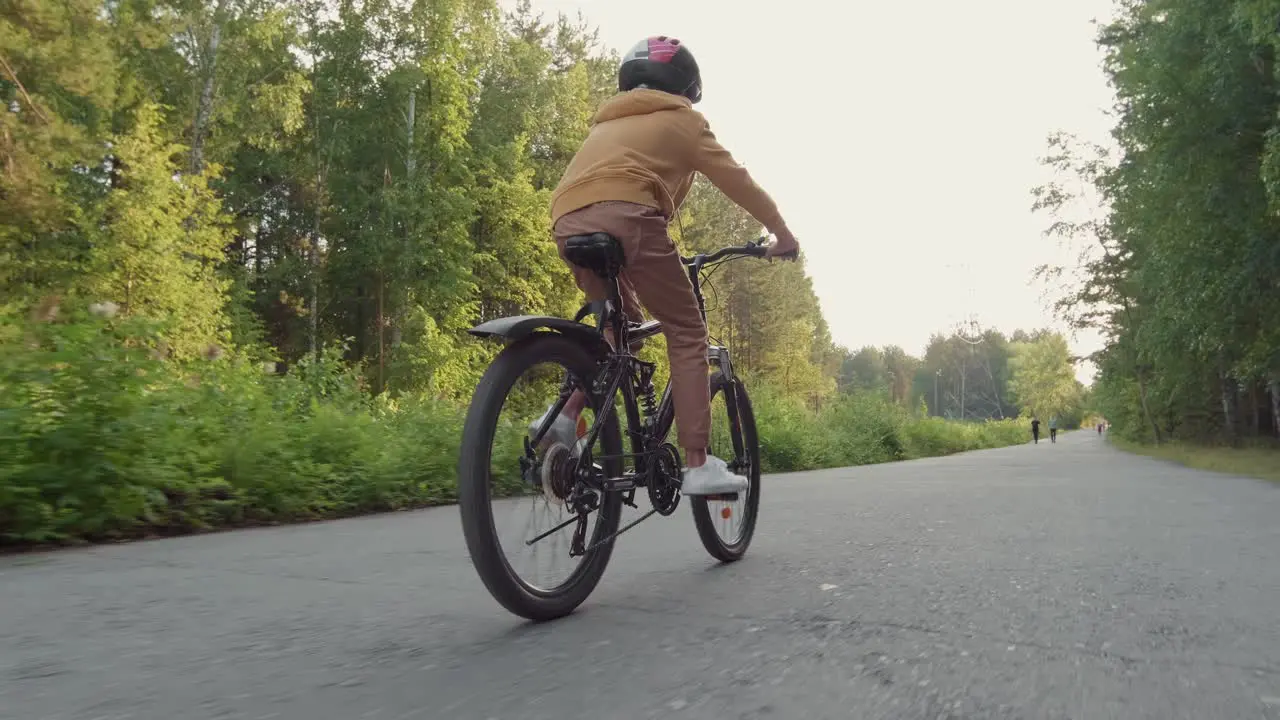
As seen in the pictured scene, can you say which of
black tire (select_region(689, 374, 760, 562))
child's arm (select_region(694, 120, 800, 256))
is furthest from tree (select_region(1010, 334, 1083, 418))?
child's arm (select_region(694, 120, 800, 256))

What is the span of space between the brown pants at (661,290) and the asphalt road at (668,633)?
699 mm

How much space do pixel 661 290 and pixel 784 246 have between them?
2.82 ft

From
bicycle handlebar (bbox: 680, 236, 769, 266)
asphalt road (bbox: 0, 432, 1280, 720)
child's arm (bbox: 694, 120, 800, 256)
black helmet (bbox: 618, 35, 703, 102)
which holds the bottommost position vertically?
asphalt road (bbox: 0, 432, 1280, 720)

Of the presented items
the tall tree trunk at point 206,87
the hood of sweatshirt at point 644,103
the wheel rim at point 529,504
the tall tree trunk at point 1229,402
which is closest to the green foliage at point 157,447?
the wheel rim at point 529,504

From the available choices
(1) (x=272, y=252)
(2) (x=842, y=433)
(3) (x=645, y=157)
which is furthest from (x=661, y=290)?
(1) (x=272, y=252)

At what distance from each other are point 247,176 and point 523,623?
32455 mm

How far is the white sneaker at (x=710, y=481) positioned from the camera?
3.38 m

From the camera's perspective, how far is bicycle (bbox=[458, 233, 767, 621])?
268 centimetres

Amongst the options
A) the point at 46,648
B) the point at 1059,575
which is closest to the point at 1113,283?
the point at 1059,575

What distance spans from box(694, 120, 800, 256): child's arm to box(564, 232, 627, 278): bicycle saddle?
17.6 inches

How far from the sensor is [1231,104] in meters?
16.8

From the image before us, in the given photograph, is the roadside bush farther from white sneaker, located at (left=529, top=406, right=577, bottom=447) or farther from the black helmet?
A: the black helmet

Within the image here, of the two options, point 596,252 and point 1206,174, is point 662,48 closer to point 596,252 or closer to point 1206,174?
point 596,252

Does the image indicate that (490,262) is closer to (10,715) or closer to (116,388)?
(116,388)
